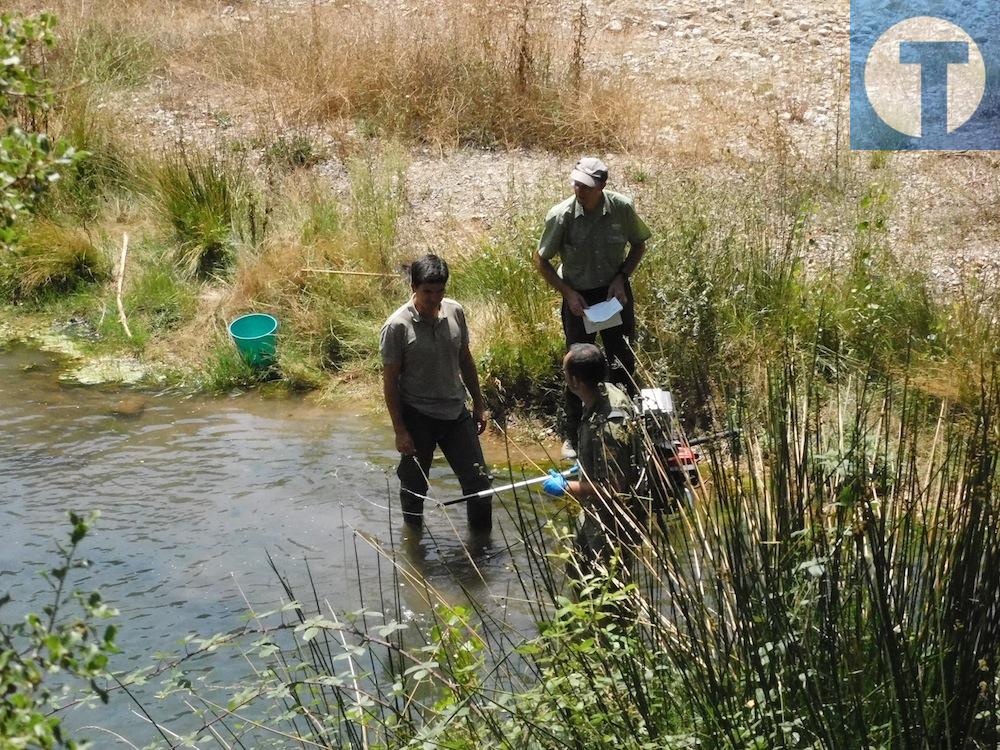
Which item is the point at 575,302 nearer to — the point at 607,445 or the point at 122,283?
the point at 607,445

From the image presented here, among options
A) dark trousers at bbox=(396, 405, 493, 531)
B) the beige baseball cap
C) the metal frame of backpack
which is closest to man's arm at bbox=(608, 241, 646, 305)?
the beige baseball cap

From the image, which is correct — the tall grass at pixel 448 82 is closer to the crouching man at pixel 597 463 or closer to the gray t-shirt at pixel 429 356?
the gray t-shirt at pixel 429 356

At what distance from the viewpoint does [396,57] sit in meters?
12.3

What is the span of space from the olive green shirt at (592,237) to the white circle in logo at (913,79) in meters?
5.88

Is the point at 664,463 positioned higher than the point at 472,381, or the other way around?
the point at 664,463

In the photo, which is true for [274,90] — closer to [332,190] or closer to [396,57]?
[396,57]

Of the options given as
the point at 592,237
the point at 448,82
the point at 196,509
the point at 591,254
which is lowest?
the point at 196,509

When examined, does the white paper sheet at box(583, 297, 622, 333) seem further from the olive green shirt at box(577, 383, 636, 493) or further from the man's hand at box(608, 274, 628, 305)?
the olive green shirt at box(577, 383, 636, 493)

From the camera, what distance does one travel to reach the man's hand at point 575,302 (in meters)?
6.95

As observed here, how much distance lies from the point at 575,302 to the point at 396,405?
1447 mm

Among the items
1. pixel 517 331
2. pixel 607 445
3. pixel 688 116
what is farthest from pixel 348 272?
pixel 607 445

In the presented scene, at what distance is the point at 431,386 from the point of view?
20.4 feet

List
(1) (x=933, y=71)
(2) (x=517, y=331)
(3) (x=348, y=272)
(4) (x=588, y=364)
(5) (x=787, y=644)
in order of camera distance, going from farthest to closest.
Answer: (1) (x=933, y=71) → (3) (x=348, y=272) → (2) (x=517, y=331) → (4) (x=588, y=364) → (5) (x=787, y=644)

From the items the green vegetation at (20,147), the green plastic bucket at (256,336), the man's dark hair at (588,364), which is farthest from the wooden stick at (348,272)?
the green vegetation at (20,147)
